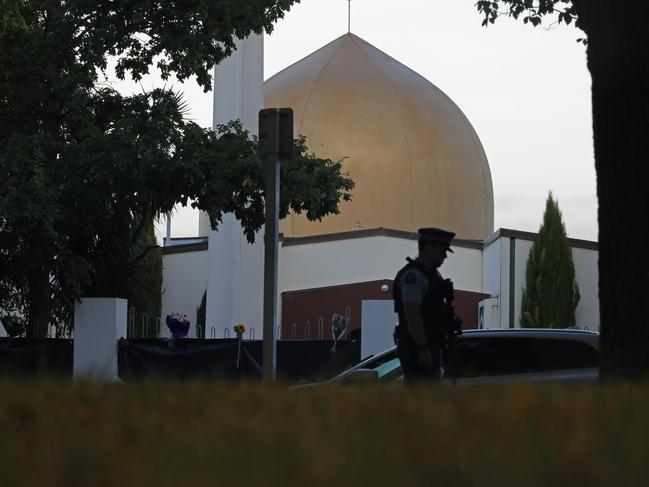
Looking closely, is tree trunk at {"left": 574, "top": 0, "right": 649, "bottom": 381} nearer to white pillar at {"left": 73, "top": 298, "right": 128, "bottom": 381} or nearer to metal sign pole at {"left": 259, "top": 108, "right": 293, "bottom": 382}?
metal sign pole at {"left": 259, "top": 108, "right": 293, "bottom": 382}

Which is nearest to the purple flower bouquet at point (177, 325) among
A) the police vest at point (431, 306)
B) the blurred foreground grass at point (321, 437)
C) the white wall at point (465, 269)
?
the police vest at point (431, 306)

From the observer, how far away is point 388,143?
4944 centimetres

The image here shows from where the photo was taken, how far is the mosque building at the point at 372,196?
36156 mm

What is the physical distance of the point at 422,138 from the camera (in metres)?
50.3

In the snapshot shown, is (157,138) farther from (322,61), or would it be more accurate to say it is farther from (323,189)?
(322,61)

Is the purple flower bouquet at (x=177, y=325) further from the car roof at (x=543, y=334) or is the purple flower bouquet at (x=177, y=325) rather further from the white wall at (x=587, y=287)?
the white wall at (x=587, y=287)

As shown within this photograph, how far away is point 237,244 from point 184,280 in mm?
6806

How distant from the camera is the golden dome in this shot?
48500 mm

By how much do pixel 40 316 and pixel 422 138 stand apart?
107 ft

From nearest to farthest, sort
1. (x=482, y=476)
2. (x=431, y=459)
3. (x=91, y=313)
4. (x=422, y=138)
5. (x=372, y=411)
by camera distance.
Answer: (x=482, y=476)
(x=431, y=459)
(x=372, y=411)
(x=91, y=313)
(x=422, y=138)

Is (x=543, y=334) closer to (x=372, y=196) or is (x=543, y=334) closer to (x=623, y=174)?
(x=623, y=174)

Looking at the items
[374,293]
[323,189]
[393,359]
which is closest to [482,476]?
[393,359]

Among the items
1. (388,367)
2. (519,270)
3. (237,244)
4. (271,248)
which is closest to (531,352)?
(388,367)

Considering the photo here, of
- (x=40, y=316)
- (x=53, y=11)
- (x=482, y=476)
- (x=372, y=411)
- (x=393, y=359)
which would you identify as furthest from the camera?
(x=40, y=316)
